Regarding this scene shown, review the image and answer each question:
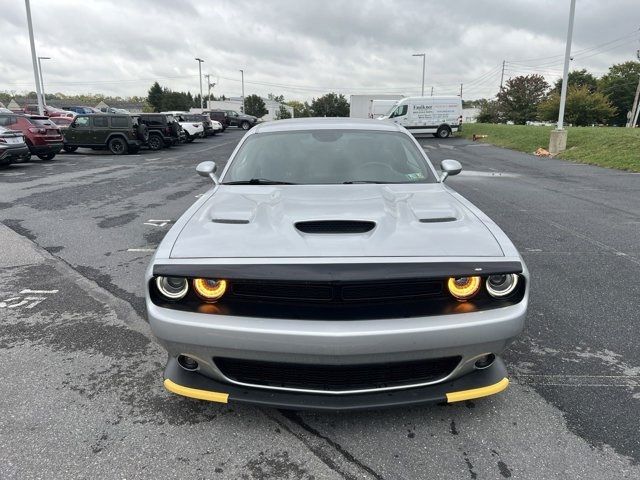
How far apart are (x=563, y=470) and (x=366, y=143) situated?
2.68 meters

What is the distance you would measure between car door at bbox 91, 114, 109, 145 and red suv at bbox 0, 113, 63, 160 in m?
3.31

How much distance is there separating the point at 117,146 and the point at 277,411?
66.4ft

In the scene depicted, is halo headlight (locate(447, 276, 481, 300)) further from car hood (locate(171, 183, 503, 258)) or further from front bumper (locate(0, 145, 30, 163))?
front bumper (locate(0, 145, 30, 163))

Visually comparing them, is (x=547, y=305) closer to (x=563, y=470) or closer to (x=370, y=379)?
(x=563, y=470)

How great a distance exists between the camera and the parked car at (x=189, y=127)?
1106 inches

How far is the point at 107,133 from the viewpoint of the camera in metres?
20.0

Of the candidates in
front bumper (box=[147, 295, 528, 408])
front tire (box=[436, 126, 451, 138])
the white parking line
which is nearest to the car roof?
front bumper (box=[147, 295, 528, 408])

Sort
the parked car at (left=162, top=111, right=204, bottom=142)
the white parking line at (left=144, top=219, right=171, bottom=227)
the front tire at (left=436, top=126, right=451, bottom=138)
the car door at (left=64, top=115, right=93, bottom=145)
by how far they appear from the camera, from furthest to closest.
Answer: the front tire at (left=436, top=126, right=451, bottom=138), the parked car at (left=162, top=111, right=204, bottom=142), the car door at (left=64, top=115, right=93, bottom=145), the white parking line at (left=144, top=219, right=171, bottom=227)

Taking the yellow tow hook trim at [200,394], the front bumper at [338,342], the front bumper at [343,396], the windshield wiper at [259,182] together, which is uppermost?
the windshield wiper at [259,182]

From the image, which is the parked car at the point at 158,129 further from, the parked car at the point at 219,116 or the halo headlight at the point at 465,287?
the halo headlight at the point at 465,287

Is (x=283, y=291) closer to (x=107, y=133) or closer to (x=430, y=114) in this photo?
(x=107, y=133)

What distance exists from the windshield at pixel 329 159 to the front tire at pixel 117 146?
710 inches

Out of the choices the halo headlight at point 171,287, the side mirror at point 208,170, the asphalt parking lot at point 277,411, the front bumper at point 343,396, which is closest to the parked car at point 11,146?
the asphalt parking lot at point 277,411

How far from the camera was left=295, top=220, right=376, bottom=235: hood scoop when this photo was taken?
2479mm
